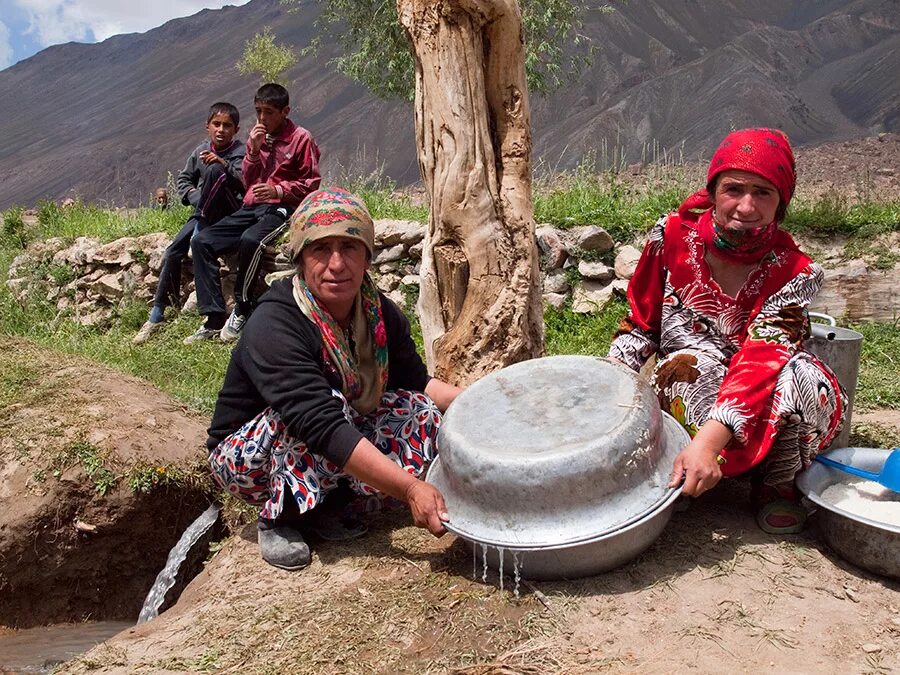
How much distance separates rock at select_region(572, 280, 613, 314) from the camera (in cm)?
598

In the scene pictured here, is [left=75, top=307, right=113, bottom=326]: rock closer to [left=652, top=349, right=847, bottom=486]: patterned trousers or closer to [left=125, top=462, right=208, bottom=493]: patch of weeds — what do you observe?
[left=125, top=462, right=208, bottom=493]: patch of weeds

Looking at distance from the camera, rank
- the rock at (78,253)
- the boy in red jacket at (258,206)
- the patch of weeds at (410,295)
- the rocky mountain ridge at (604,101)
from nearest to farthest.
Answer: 1. the boy in red jacket at (258,206)
2. the patch of weeds at (410,295)
3. the rock at (78,253)
4. the rocky mountain ridge at (604,101)

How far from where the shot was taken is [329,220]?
2654 millimetres

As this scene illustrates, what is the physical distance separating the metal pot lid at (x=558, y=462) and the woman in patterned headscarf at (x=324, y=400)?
0.60ft

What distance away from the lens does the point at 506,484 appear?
229 cm

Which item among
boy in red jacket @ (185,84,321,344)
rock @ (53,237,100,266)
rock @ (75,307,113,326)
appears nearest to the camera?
→ boy in red jacket @ (185,84,321,344)

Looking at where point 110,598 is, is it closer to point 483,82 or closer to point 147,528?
point 147,528

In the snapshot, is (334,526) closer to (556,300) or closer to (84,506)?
(84,506)

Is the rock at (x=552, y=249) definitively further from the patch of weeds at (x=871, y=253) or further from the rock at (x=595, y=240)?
the patch of weeds at (x=871, y=253)

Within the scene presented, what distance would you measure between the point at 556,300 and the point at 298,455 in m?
3.67

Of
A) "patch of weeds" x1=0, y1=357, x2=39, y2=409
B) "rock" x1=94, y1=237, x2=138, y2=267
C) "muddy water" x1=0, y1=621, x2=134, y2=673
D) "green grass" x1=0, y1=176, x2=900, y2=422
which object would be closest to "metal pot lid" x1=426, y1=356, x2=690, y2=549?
"muddy water" x1=0, y1=621, x2=134, y2=673

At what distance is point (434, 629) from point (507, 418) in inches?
26.4

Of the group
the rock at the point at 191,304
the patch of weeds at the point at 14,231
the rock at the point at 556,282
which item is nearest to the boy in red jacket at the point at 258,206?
the rock at the point at 191,304

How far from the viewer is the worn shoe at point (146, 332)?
7.19 m
